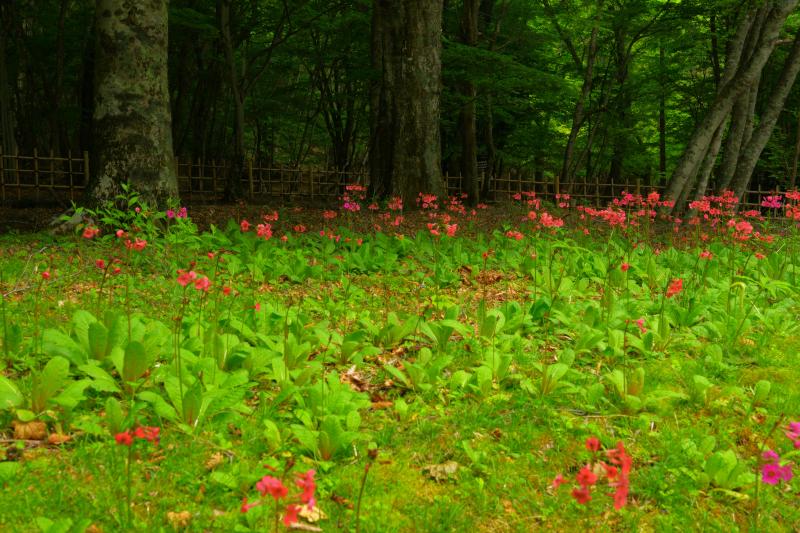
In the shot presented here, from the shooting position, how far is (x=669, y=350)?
3.73 m

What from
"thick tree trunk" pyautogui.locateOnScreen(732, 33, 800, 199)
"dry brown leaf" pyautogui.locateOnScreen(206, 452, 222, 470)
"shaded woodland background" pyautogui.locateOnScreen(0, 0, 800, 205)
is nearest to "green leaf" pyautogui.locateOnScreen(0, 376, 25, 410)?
"dry brown leaf" pyautogui.locateOnScreen(206, 452, 222, 470)

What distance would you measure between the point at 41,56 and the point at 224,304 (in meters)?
20.6

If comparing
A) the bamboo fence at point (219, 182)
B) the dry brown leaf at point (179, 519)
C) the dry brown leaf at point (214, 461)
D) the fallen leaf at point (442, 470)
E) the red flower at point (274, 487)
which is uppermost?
the bamboo fence at point (219, 182)

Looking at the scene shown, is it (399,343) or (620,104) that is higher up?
(620,104)

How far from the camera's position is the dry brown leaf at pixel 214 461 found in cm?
210

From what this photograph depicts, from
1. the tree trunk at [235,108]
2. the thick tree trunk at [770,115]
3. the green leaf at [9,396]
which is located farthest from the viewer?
the tree trunk at [235,108]

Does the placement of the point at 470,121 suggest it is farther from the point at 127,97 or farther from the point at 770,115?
the point at 127,97

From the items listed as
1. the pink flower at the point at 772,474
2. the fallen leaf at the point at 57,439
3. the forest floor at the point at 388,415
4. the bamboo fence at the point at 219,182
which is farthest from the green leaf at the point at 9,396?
the bamboo fence at the point at 219,182

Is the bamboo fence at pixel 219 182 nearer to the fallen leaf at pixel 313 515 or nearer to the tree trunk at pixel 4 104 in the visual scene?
the tree trunk at pixel 4 104

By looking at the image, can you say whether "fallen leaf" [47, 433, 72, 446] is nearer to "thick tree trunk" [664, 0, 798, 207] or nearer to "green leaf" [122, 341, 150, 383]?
"green leaf" [122, 341, 150, 383]

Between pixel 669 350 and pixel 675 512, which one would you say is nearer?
pixel 675 512

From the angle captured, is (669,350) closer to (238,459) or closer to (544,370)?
(544,370)

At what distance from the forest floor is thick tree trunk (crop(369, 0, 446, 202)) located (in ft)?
17.4

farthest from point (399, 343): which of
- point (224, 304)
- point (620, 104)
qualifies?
point (620, 104)
